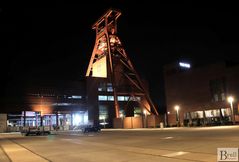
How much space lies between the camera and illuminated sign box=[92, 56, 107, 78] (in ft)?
313

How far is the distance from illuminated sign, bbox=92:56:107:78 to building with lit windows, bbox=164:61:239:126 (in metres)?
20.0

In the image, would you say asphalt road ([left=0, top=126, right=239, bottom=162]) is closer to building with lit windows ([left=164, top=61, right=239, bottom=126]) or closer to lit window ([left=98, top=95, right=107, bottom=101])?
building with lit windows ([left=164, top=61, right=239, bottom=126])

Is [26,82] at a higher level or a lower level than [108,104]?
higher

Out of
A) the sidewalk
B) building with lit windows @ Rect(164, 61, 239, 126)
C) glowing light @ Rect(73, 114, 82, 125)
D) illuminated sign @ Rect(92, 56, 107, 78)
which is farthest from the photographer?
glowing light @ Rect(73, 114, 82, 125)

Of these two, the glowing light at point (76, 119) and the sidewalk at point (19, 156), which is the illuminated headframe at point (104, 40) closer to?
the glowing light at point (76, 119)

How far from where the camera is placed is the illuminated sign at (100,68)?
9546cm

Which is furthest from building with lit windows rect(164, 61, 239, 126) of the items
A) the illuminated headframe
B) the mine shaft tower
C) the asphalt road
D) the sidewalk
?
the sidewalk

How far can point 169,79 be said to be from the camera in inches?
3656

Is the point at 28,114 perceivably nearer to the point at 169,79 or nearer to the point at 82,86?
the point at 82,86

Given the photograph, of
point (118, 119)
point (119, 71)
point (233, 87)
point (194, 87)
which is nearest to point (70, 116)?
point (119, 71)

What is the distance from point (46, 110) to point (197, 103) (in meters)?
48.8

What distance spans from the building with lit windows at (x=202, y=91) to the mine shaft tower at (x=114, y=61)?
8508mm

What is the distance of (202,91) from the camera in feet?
266

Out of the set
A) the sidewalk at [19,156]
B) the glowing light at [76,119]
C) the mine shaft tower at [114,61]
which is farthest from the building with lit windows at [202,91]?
the sidewalk at [19,156]
